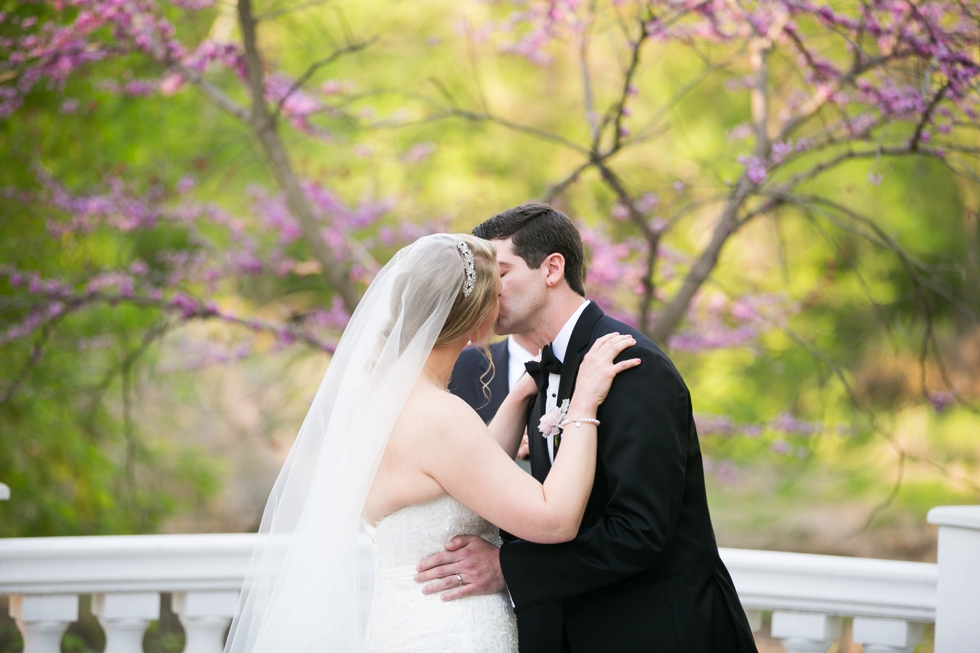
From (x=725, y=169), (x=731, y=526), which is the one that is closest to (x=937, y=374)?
(x=731, y=526)

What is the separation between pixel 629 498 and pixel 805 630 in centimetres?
100

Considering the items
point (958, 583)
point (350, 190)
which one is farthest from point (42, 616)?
point (350, 190)

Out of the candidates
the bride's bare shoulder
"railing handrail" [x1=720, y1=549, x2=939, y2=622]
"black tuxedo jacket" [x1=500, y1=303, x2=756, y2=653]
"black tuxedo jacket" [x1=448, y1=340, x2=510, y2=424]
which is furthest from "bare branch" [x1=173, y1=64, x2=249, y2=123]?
"railing handrail" [x1=720, y1=549, x2=939, y2=622]

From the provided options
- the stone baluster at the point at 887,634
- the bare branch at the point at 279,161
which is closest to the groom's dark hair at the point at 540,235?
the stone baluster at the point at 887,634

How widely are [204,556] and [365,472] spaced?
850 millimetres

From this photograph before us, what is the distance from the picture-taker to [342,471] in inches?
93.5

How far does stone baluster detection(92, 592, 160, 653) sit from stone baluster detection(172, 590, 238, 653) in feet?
0.31

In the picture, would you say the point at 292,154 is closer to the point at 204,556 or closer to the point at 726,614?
the point at 204,556

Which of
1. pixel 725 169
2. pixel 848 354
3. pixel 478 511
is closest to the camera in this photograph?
pixel 478 511

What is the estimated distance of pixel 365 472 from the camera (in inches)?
92.0

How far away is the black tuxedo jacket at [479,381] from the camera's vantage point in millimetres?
3744

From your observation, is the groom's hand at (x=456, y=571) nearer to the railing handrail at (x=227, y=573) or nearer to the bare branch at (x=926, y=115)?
the railing handrail at (x=227, y=573)

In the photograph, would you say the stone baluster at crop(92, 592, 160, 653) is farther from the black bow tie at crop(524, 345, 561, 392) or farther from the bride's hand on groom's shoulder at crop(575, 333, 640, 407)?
the bride's hand on groom's shoulder at crop(575, 333, 640, 407)

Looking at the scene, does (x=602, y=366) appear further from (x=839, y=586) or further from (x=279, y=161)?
(x=279, y=161)
